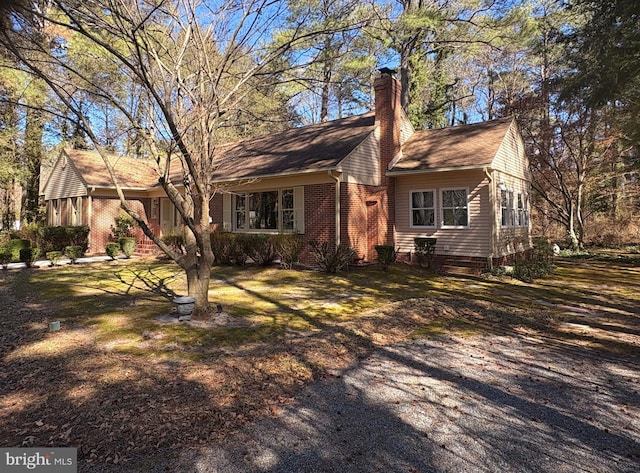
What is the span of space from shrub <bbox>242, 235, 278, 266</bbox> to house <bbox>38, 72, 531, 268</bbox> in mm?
1230

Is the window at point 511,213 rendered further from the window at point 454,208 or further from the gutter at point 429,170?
the gutter at point 429,170

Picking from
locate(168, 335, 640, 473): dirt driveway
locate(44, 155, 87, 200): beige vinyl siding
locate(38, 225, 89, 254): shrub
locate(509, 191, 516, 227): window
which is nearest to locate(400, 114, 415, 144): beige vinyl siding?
locate(509, 191, 516, 227): window

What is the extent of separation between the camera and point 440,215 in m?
13.5

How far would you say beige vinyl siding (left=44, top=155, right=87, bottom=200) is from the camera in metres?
19.0

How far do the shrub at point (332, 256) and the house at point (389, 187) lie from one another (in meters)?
0.36

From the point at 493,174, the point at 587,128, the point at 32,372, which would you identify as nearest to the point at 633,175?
the point at 587,128

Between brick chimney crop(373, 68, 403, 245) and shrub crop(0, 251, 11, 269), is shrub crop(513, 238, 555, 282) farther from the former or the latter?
shrub crop(0, 251, 11, 269)

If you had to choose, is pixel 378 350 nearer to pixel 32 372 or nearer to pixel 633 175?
pixel 32 372

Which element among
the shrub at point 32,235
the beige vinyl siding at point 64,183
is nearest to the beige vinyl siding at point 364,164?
the beige vinyl siding at point 64,183

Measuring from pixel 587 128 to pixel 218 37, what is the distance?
1980 cm

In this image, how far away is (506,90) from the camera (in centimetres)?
2567

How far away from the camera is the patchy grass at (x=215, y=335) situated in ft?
11.6

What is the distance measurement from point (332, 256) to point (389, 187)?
4.06 meters

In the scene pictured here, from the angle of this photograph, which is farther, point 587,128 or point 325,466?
point 587,128
